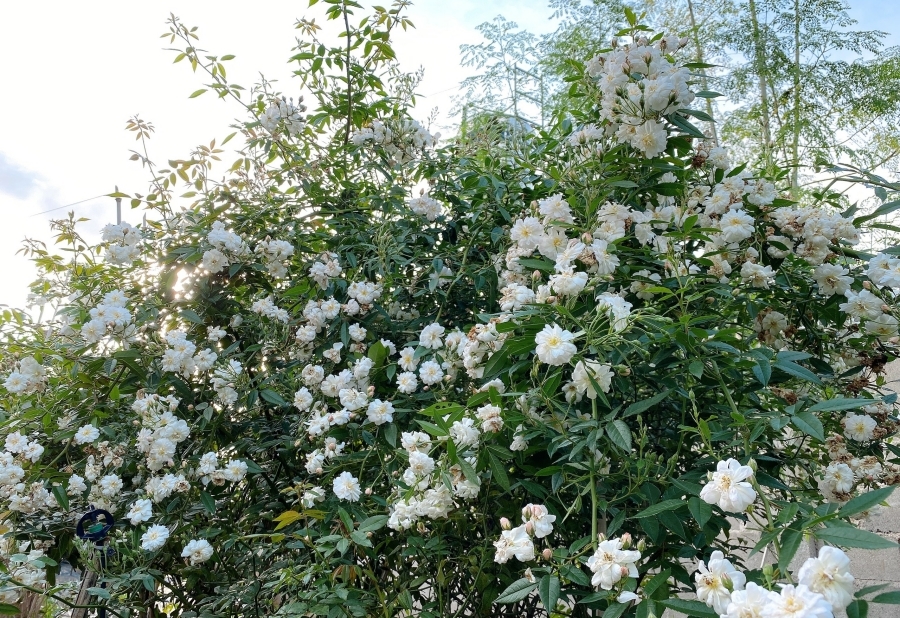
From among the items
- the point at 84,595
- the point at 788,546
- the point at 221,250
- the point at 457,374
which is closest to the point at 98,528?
the point at 84,595

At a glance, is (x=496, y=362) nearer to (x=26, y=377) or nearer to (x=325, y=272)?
(x=325, y=272)

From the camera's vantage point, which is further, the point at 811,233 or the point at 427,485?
the point at 811,233

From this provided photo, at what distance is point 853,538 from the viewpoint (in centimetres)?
66

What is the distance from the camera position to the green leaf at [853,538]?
64cm

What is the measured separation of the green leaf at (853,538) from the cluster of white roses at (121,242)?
1.66 metres

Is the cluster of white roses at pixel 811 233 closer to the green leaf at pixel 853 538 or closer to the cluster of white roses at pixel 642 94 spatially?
the cluster of white roses at pixel 642 94

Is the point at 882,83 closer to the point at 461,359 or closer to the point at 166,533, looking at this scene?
the point at 461,359

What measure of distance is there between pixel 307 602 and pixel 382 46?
1539 mm

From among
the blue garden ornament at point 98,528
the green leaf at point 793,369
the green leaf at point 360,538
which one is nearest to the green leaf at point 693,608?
the green leaf at point 793,369

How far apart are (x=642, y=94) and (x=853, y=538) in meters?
0.89

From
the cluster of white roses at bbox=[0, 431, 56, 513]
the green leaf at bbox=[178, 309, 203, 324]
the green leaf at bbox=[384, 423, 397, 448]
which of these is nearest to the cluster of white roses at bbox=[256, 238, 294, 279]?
the green leaf at bbox=[178, 309, 203, 324]

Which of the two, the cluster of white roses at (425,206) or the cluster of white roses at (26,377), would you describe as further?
the cluster of white roses at (425,206)

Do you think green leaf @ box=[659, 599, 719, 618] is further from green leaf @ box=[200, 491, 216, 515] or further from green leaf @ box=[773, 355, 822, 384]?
green leaf @ box=[200, 491, 216, 515]

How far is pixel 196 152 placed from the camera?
184 centimetres
